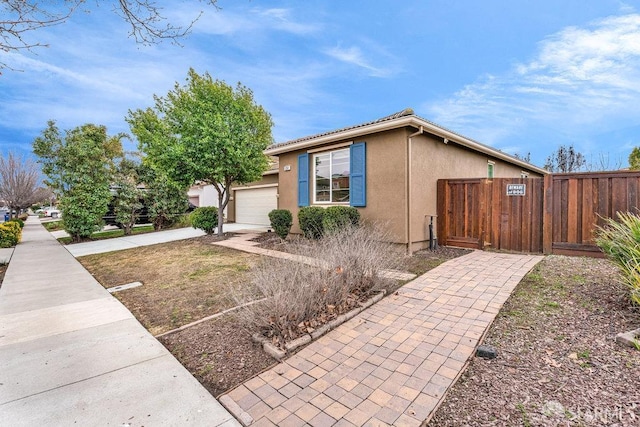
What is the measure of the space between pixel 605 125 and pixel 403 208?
15304 mm

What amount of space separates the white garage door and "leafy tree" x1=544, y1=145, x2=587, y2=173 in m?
21.2

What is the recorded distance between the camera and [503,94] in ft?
47.4

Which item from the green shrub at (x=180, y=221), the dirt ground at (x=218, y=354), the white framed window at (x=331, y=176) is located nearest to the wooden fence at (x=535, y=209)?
the white framed window at (x=331, y=176)

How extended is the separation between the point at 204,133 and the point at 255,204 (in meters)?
7.29

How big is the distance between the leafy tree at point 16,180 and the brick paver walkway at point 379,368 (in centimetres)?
2920

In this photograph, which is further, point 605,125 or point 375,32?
point 605,125

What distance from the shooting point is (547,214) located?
23.3ft

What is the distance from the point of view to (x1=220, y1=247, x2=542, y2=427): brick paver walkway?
219cm

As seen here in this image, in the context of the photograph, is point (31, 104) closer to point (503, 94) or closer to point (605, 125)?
point (503, 94)

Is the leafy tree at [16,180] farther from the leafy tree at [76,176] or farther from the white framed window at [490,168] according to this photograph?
the white framed window at [490,168]

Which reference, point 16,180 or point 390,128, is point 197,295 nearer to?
point 390,128

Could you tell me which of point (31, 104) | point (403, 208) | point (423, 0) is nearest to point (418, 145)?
point (403, 208)

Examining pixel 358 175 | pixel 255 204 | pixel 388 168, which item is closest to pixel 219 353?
pixel 388 168

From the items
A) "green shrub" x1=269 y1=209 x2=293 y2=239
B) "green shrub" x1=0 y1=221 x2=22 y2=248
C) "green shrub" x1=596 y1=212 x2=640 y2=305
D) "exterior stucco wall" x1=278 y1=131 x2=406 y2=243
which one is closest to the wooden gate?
"exterior stucco wall" x1=278 y1=131 x2=406 y2=243
